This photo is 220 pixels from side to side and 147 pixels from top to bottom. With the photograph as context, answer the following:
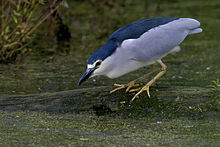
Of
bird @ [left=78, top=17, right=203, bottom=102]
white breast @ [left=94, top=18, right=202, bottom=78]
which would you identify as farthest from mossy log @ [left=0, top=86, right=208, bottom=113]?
white breast @ [left=94, top=18, right=202, bottom=78]

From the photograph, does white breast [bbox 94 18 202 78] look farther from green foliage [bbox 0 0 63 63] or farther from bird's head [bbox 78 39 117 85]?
green foliage [bbox 0 0 63 63]

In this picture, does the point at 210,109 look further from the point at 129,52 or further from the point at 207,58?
the point at 207,58

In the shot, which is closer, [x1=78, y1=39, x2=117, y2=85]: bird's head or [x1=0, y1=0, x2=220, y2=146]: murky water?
[x1=0, y1=0, x2=220, y2=146]: murky water

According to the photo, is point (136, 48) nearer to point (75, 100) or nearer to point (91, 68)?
point (91, 68)

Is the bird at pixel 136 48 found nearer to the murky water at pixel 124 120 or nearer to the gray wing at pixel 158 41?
the gray wing at pixel 158 41

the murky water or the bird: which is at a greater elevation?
the bird

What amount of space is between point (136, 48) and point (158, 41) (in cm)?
37

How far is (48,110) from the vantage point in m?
4.68

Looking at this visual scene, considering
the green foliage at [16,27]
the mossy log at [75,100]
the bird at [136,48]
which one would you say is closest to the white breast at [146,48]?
the bird at [136,48]

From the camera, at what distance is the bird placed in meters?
4.55

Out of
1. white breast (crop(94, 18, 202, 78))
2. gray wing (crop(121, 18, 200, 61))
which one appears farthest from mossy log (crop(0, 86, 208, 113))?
gray wing (crop(121, 18, 200, 61))

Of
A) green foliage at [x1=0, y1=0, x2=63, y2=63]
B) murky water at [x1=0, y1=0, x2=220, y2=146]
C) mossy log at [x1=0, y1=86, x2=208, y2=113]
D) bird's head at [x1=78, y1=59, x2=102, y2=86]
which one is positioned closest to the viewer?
murky water at [x1=0, y1=0, x2=220, y2=146]

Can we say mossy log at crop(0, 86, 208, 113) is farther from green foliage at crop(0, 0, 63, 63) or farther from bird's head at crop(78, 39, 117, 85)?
green foliage at crop(0, 0, 63, 63)

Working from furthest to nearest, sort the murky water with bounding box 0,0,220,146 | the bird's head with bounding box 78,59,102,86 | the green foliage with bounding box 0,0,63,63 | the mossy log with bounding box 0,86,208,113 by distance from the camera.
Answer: the green foliage with bounding box 0,0,63,63, the mossy log with bounding box 0,86,208,113, the bird's head with bounding box 78,59,102,86, the murky water with bounding box 0,0,220,146
